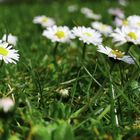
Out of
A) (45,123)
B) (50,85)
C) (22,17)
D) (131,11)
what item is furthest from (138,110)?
(131,11)

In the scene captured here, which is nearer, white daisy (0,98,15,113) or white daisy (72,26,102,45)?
white daisy (0,98,15,113)

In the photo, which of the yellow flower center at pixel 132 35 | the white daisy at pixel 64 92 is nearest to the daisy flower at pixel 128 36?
the yellow flower center at pixel 132 35

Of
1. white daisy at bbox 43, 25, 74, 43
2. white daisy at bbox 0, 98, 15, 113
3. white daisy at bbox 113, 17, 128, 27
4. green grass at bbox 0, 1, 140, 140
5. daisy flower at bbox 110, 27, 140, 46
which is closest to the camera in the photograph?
white daisy at bbox 0, 98, 15, 113

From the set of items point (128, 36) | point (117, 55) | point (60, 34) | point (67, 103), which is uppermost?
point (60, 34)

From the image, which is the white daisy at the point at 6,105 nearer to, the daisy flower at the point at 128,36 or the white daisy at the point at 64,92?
the white daisy at the point at 64,92

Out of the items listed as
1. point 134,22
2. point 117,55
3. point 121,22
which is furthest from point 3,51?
point 121,22

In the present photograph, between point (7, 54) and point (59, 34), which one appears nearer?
point (7, 54)

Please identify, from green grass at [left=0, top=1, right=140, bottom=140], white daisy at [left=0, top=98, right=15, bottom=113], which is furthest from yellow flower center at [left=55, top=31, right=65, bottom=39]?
white daisy at [left=0, top=98, right=15, bottom=113]

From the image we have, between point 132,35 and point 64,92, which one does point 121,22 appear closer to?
point 132,35

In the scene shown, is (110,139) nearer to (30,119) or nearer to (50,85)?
(30,119)

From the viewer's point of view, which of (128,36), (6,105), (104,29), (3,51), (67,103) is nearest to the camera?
(6,105)

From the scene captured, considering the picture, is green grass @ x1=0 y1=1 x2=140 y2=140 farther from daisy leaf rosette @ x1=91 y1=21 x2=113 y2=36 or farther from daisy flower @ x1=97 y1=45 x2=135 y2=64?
daisy leaf rosette @ x1=91 y1=21 x2=113 y2=36
